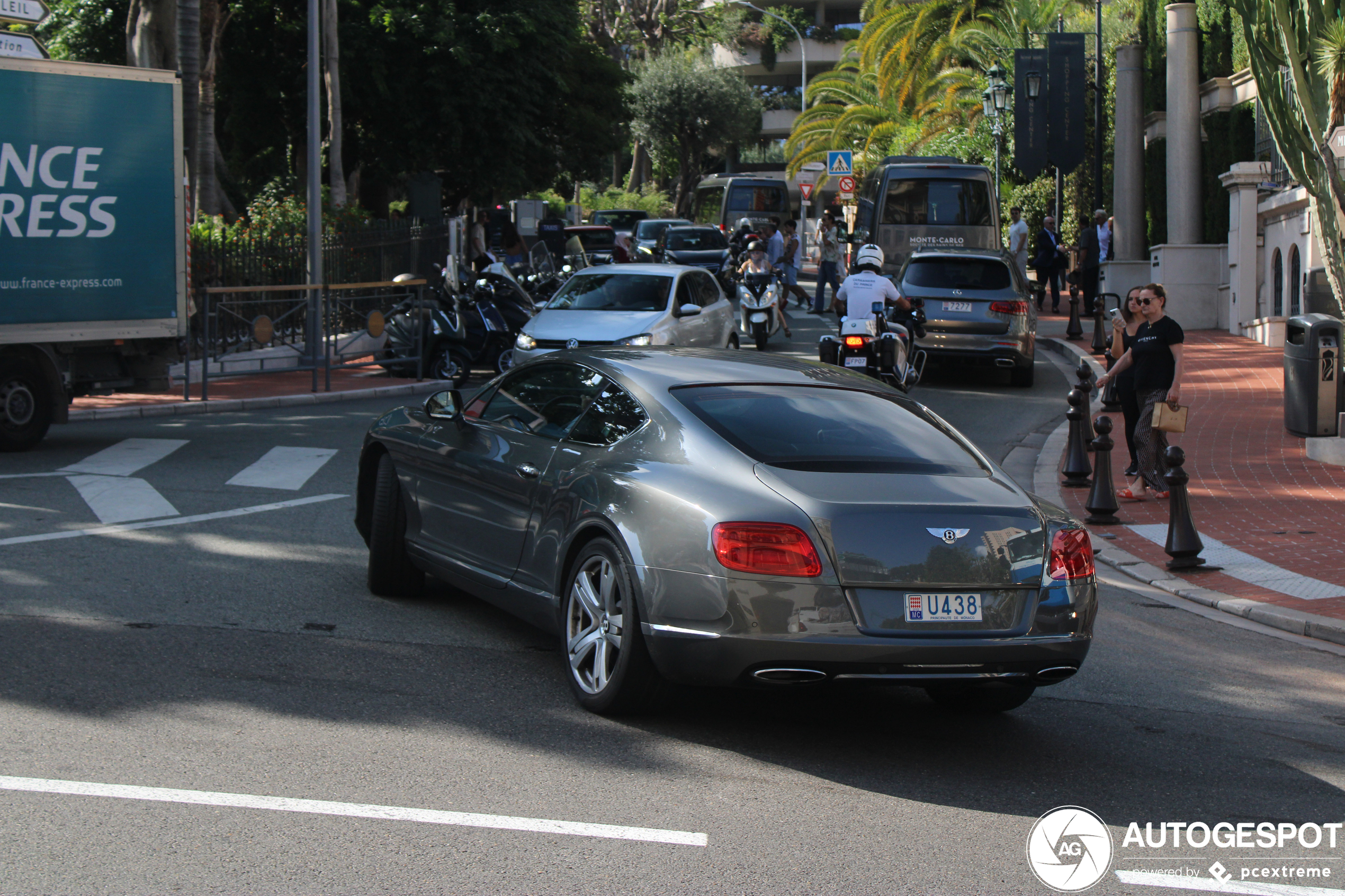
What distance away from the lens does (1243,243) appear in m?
22.8

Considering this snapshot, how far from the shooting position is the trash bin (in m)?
12.7

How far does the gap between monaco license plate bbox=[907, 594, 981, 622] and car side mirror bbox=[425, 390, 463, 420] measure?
9.35 ft

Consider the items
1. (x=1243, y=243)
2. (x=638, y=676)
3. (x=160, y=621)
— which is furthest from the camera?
(x=1243, y=243)

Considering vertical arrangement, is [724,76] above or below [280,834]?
above

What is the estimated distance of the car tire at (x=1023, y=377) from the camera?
61.1 feet

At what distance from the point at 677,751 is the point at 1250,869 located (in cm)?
203

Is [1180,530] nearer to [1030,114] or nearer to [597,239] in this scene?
[1030,114]

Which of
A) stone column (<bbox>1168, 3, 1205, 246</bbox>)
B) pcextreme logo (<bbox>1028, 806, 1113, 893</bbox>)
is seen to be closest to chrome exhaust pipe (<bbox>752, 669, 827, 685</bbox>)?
pcextreme logo (<bbox>1028, 806, 1113, 893</bbox>)

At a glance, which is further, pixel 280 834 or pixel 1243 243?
pixel 1243 243

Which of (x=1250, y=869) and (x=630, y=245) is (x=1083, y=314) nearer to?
(x=630, y=245)

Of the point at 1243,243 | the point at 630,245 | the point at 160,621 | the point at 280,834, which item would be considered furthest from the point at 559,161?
the point at 280,834

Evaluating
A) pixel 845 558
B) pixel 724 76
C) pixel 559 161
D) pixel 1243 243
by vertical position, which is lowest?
pixel 845 558

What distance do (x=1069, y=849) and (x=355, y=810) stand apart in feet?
7.60

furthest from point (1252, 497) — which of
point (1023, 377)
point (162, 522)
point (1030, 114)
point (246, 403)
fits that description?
point (1030, 114)
